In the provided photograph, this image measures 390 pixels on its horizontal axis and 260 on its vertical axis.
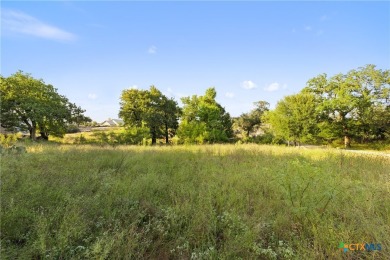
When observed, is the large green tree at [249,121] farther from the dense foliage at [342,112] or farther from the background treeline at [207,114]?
the dense foliage at [342,112]

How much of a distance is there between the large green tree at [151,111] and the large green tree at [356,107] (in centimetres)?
2034

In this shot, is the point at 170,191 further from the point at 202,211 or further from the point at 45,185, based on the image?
the point at 45,185

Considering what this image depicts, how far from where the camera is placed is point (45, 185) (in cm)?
383

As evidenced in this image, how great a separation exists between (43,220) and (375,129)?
3303 cm

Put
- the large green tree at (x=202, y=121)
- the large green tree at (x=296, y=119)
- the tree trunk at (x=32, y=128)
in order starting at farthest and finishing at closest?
the large green tree at (x=202, y=121) < the large green tree at (x=296, y=119) < the tree trunk at (x=32, y=128)

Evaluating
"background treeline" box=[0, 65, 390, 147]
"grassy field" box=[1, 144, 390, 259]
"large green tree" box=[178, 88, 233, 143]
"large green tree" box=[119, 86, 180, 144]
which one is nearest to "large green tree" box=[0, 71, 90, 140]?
"background treeline" box=[0, 65, 390, 147]

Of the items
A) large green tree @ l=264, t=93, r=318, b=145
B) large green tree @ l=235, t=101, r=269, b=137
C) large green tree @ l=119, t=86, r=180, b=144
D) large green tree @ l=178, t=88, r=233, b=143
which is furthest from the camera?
large green tree @ l=235, t=101, r=269, b=137

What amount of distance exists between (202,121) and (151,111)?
7.44 metres

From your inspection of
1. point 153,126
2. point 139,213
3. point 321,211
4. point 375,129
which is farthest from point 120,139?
point 375,129

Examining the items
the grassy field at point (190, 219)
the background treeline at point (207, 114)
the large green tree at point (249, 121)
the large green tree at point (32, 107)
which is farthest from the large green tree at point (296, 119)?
the large green tree at point (32, 107)

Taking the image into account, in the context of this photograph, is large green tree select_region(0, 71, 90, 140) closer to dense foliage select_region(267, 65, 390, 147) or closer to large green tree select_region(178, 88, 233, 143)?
large green tree select_region(178, 88, 233, 143)

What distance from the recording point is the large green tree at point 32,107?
1800cm

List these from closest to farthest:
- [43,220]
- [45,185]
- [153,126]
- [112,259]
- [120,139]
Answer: [112,259] → [43,220] → [45,185] → [120,139] → [153,126]

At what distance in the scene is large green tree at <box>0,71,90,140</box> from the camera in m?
18.0
